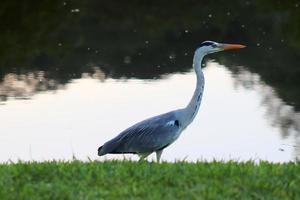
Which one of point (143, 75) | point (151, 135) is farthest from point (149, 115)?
point (151, 135)

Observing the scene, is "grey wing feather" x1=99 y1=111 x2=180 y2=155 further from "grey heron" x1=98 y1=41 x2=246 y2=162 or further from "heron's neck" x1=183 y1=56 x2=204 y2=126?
"heron's neck" x1=183 y1=56 x2=204 y2=126

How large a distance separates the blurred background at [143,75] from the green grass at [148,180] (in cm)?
311

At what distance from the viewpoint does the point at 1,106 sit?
12633 mm

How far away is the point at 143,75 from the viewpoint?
15.1 m

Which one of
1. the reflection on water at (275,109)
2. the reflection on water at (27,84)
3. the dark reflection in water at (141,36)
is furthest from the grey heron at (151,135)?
the reflection on water at (27,84)

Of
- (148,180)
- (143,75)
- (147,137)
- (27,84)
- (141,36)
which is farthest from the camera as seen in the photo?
(141,36)

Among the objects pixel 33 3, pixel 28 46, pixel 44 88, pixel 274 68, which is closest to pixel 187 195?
pixel 44 88

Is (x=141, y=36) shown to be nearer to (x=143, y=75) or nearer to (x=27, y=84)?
(x=143, y=75)

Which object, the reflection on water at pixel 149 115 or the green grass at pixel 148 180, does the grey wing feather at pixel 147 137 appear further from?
the reflection on water at pixel 149 115

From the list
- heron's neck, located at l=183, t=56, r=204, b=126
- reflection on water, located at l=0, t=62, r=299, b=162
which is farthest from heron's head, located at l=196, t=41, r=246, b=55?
reflection on water, located at l=0, t=62, r=299, b=162

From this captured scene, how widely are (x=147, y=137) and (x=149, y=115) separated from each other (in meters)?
5.14

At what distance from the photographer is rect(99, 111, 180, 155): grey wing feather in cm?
681

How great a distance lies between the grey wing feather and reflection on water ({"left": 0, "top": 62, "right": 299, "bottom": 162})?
5.13 feet

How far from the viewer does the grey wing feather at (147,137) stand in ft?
22.4
